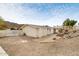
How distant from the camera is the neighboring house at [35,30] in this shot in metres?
A: 2.22

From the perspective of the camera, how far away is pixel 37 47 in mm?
2225

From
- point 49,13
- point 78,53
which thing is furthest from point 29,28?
point 78,53

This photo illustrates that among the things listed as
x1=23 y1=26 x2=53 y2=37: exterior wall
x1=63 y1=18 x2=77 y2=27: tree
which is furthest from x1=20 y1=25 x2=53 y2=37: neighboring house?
x1=63 y1=18 x2=77 y2=27: tree

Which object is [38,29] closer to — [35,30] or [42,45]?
[35,30]

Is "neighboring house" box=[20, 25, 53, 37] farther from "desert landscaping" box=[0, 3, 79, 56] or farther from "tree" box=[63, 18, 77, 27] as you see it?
"tree" box=[63, 18, 77, 27]

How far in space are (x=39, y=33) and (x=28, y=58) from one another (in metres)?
0.29

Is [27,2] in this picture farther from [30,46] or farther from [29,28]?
[30,46]

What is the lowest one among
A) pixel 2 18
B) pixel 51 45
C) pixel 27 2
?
pixel 51 45

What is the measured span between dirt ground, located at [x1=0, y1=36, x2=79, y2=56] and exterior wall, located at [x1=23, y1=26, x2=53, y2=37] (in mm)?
54

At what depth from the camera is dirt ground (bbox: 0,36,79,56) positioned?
220cm

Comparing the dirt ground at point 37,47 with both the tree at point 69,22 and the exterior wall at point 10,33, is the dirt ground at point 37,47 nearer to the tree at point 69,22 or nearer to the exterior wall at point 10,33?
the exterior wall at point 10,33

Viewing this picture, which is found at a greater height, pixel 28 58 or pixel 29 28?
pixel 29 28

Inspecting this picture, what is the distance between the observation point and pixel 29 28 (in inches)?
87.7

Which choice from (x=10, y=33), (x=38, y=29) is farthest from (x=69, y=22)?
(x=10, y=33)
